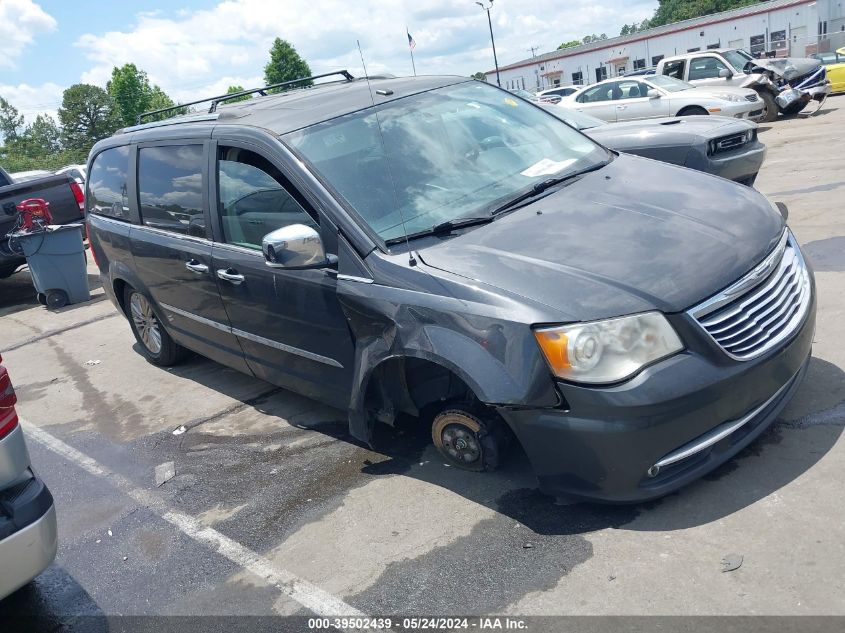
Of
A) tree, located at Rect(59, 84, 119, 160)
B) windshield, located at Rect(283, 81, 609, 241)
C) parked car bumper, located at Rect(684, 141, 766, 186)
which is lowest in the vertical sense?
parked car bumper, located at Rect(684, 141, 766, 186)

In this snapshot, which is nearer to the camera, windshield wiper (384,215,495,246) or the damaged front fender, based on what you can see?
the damaged front fender

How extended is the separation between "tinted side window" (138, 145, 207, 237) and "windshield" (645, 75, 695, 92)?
40.8 feet

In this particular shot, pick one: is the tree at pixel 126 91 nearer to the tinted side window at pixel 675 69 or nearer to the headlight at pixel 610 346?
the tinted side window at pixel 675 69

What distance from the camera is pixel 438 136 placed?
4.12 metres

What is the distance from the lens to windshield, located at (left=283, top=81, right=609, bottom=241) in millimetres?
3691

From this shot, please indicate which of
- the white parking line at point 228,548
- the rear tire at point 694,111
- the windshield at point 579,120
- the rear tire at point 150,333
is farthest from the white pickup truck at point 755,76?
the white parking line at point 228,548

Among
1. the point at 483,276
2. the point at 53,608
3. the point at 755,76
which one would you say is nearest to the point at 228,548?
the point at 53,608

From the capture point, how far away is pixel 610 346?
112 inches

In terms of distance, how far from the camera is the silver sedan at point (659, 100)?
13.9 meters

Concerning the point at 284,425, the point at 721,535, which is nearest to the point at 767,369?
the point at 721,535

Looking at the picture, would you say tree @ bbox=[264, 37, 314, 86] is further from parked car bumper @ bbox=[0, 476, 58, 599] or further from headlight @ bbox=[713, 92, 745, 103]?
parked car bumper @ bbox=[0, 476, 58, 599]

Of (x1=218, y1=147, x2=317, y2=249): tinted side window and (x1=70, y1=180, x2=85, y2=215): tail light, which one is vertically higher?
(x1=218, y1=147, x2=317, y2=249): tinted side window

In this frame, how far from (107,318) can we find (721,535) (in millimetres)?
7368

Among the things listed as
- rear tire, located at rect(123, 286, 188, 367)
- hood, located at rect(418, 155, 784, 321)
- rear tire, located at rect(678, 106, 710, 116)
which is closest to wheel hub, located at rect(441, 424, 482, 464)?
hood, located at rect(418, 155, 784, 321)
